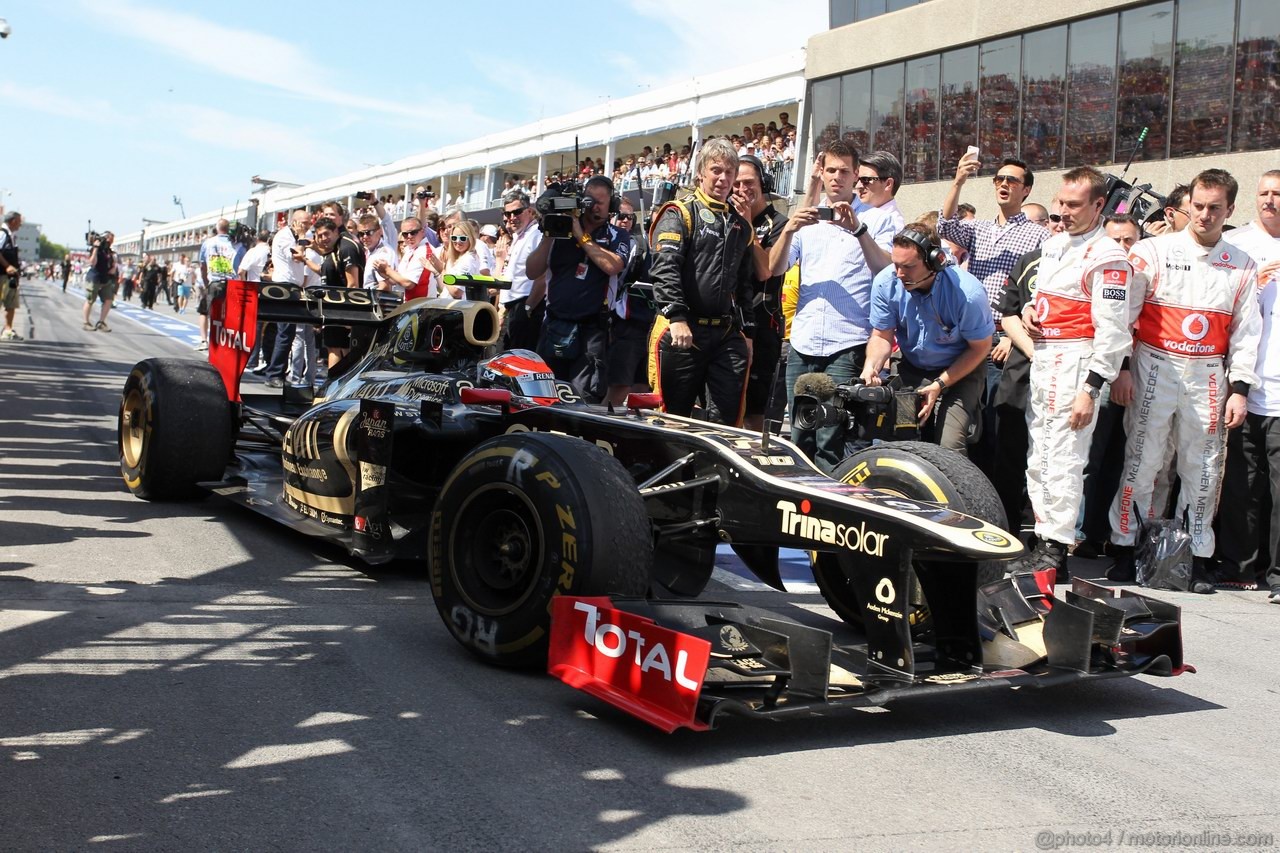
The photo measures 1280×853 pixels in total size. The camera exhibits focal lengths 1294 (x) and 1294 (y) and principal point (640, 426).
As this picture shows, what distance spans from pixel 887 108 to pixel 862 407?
82.6ft

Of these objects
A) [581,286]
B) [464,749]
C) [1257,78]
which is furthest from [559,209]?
[1257,78]

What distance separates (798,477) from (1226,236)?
14.8ft

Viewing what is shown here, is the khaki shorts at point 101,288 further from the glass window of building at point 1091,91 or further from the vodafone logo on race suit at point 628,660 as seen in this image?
the vodafone logo on race suit at point 628,660

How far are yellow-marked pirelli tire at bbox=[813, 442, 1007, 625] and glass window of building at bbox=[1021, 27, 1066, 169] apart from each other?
2138 cm

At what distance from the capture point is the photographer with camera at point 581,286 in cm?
776

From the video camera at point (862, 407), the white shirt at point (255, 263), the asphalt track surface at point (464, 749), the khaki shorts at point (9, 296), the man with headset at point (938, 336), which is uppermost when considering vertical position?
the white shirt at point (255, 263)

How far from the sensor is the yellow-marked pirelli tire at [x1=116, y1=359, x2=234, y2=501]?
7383 mm

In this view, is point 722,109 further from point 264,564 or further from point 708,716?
point 708,716

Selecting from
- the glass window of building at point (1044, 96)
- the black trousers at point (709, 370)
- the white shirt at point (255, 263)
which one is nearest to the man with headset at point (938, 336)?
the black trousers at point (709, 370)

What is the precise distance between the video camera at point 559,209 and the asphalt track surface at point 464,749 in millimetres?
2604

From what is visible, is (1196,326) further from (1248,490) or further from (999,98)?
(999,98)

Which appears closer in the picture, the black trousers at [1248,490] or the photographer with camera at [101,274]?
the black trousers at [1248,490]

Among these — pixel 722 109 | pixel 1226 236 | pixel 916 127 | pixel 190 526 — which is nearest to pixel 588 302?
pixel 190 526

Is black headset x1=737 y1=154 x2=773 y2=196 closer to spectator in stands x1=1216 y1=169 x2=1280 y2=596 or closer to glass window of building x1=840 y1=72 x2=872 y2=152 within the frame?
spectator in stands x1=1216 y1=169 x2=1280 y2=596
